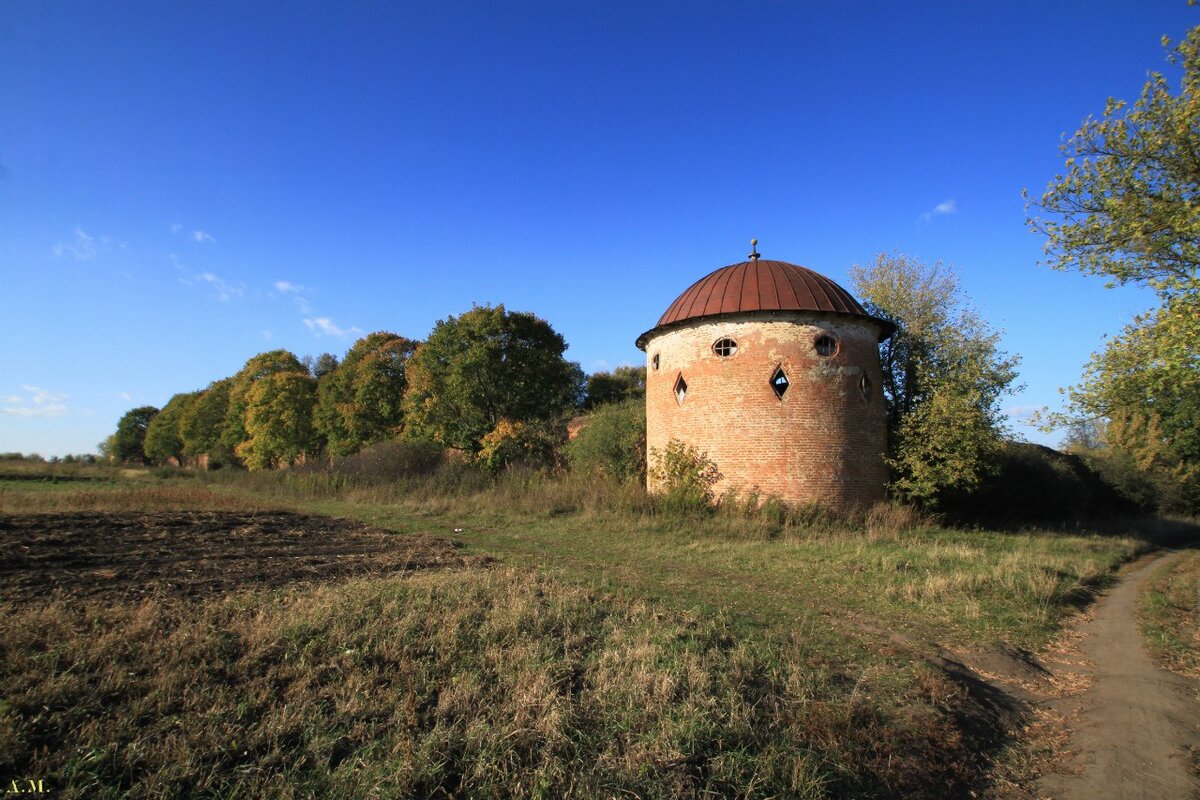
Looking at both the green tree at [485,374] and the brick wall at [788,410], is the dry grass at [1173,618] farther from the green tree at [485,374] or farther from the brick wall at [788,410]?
the green tree at [485,374]

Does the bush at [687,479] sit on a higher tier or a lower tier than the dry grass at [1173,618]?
higher

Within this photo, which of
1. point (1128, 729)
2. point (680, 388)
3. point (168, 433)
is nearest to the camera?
point (1128, 729)

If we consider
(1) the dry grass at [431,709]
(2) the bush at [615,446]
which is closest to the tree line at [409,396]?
(2) the bush at [615,446]

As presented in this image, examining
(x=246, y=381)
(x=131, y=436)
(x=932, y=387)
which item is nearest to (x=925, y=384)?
(x=932, y=387)

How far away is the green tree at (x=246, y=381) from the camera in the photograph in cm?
4034

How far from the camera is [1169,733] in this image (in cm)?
468

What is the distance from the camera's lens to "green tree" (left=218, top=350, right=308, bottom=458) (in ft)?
132

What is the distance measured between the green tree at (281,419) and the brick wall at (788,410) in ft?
95.9

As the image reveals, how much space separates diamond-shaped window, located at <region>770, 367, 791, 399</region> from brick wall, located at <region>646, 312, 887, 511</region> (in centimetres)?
11

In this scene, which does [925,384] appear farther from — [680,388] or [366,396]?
[366,396]

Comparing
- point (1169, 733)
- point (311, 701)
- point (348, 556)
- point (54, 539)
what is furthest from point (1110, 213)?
point (54, 539)

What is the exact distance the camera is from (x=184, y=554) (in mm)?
9234

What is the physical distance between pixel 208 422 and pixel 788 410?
47.7 metres

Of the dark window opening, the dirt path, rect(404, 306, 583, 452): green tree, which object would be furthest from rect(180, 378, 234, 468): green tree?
the dirt path
